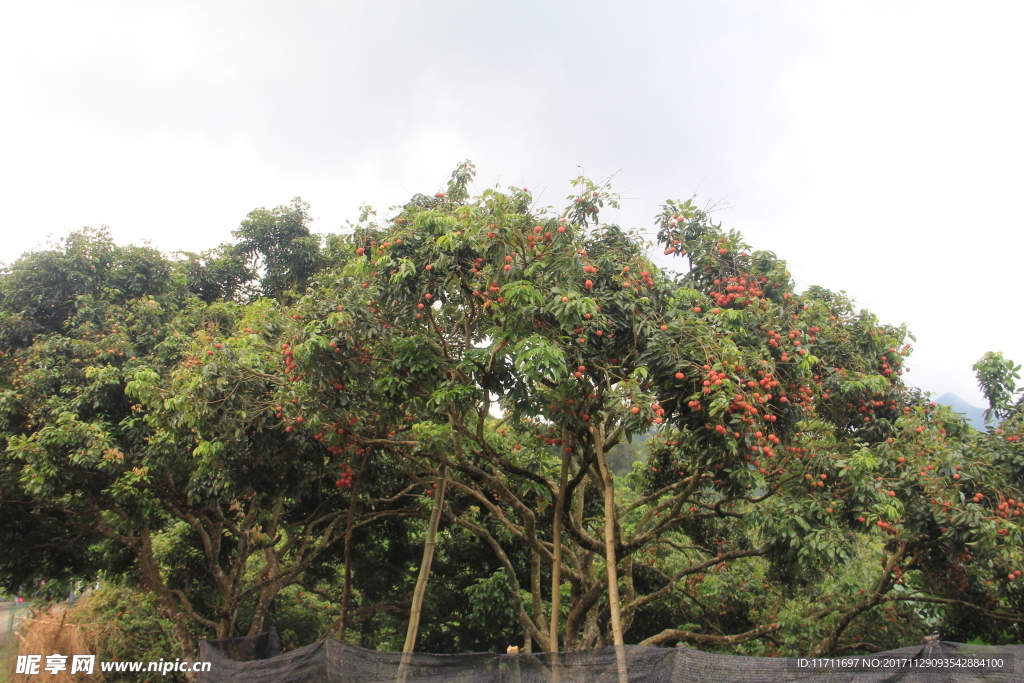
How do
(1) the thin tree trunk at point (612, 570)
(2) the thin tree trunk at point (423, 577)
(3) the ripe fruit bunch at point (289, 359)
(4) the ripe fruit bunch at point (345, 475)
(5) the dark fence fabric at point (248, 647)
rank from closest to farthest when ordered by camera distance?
1. (1) the thin tree trunk at point (612, 570)
2. (3) the ripe fruit bunch at point (289, 359)
3. (2) the thin tree trunk at point (423, 577)
4. (5) the dark fence fabric at point (248, 647)
5. (4) the ripe fruit bunch at point (345, 475)

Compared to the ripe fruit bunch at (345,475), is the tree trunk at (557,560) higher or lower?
lower

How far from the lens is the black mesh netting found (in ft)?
12.0

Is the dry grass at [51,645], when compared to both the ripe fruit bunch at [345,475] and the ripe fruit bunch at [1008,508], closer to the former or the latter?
the ripe fruit bunch at [345,475]

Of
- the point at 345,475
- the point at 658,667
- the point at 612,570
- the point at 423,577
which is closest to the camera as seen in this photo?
the point at 658,667

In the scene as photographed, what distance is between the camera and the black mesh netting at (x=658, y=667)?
3.65 meters

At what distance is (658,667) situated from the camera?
156 inches

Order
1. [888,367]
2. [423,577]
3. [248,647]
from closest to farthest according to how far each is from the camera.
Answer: [888,367] → [423,577] → [248,647]

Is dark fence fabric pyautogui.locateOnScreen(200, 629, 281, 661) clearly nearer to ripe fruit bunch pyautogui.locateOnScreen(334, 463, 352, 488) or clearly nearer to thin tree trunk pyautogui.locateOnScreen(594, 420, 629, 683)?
ripe fruit bunch pyautogui.locateOnScreen(334, 463, 352, 488)

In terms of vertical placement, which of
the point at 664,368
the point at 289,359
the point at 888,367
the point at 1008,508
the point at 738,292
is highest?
the point at 738,292

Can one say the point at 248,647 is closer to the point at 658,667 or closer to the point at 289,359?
the point at 289,359

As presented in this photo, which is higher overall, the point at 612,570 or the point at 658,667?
the point at 612,570

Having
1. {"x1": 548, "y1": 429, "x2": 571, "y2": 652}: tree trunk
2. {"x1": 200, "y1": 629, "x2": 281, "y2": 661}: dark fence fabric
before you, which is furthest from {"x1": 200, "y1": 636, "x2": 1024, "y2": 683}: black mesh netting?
{"x1": 200, "y1": 629, "x2": 281, "y2": 661}: dark fence fabric

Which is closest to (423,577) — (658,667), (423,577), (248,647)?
(423,577)

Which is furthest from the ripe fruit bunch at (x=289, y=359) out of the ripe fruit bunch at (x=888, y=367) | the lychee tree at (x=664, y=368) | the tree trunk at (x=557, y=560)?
the ripe fruit bunch at (x=888, y=367)
